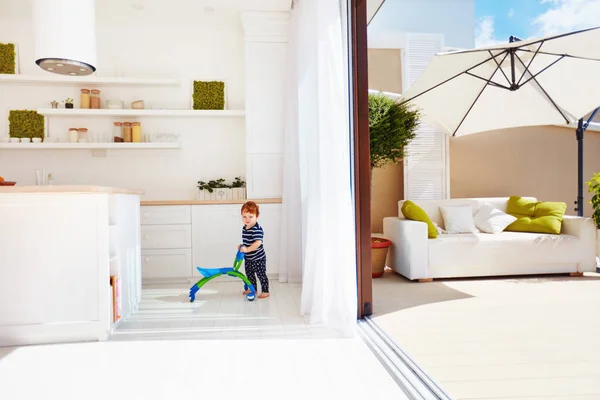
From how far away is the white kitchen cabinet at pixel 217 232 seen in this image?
4535mm

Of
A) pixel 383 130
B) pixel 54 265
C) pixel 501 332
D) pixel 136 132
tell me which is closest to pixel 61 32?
pixel 54 265

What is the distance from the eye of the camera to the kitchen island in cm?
258

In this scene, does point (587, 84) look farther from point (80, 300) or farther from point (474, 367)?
point (80, 300)

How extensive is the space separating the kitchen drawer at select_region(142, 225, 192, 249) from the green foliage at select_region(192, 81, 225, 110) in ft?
4.52

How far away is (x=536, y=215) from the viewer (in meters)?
4.88

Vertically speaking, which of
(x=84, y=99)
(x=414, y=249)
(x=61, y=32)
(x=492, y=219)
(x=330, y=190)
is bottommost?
(x=414, y=249)

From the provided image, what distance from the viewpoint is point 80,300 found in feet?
8.71

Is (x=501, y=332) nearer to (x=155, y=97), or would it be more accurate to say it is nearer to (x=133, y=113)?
(x=133, y=113)

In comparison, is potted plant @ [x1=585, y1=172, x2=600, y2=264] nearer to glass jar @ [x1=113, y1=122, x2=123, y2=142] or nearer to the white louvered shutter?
the white louvered shutter

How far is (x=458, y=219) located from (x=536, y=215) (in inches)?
34.4

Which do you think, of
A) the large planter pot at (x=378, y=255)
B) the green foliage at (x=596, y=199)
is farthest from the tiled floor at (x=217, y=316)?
the green foliage at (x=596, y=199)

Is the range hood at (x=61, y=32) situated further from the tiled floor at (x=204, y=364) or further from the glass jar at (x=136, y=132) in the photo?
the glass jar at (x=136, y=132)

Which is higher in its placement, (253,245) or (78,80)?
(78,80)

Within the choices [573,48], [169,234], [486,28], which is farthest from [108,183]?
[486,28]
